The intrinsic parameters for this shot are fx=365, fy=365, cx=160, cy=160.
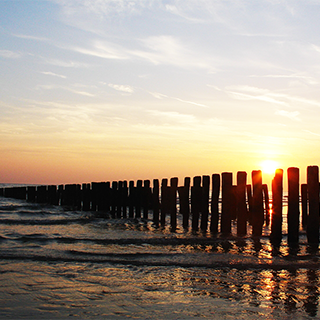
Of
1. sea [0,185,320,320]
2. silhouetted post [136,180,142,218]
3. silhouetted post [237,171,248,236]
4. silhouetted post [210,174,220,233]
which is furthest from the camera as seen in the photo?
silhouetted post [136,180,142,218]

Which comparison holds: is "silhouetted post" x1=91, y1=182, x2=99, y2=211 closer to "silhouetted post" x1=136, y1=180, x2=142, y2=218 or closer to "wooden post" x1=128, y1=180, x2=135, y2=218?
"wooden post" x1=128, y1=180, x2=135, y2=218

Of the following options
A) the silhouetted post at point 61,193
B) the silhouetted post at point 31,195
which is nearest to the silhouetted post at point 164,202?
the silhouetted post at point 61,193

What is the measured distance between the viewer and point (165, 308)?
12.3 ft

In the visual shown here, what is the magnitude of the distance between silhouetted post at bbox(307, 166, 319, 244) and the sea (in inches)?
13.1

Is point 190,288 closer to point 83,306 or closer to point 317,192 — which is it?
point 83,306

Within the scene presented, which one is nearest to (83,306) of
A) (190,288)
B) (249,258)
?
(190,288)

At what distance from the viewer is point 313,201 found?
26.2 ft

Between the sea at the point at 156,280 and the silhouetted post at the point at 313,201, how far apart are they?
0.33 metres

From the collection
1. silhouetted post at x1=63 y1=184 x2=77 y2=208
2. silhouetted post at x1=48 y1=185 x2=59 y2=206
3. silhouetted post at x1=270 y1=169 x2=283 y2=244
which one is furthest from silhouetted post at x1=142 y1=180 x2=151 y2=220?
silhouetted post at x1=48 y1=185 x2=59 y2=206

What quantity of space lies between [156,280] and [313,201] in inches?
184

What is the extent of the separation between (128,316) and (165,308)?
0.42m

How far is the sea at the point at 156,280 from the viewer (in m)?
3.67

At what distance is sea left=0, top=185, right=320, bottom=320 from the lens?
3670 mm

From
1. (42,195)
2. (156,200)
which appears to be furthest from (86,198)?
(42,195)
